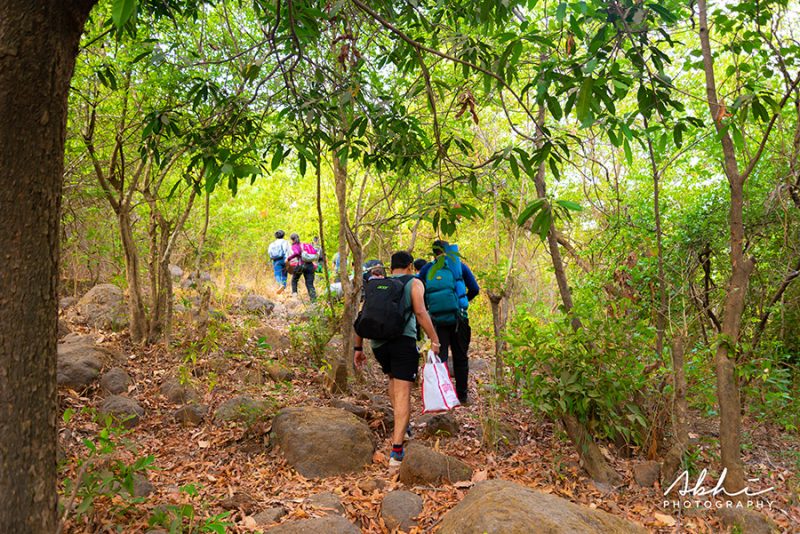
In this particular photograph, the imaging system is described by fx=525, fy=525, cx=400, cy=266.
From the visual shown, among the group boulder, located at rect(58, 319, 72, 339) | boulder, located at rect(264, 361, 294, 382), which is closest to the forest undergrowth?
boulder, located at rect(264, 361, 294, 382)

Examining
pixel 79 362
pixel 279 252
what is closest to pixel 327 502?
pixel 79 362

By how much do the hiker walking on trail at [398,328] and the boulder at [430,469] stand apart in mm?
300

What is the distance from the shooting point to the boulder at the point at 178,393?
18.1 feet

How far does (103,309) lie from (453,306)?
5325 millimetres

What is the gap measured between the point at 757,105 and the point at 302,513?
3711 millimetres

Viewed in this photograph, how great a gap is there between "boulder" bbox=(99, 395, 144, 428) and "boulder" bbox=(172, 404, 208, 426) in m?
0.34

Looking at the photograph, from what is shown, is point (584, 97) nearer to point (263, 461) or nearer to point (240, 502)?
point (240, 502)

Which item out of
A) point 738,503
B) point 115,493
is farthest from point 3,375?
point 738,503

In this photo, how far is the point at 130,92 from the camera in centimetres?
646

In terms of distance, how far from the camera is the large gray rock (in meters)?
2.91

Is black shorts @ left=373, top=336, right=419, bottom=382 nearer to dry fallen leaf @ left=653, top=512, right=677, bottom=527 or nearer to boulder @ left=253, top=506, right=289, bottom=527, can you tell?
boulder @ left=253, top=506, right=289, bottom=527

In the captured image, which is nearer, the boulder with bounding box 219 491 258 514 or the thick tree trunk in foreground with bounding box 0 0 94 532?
the thick tree trunk in foreground with bounding box 0 0 94 532

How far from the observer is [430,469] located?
4.10 meters
